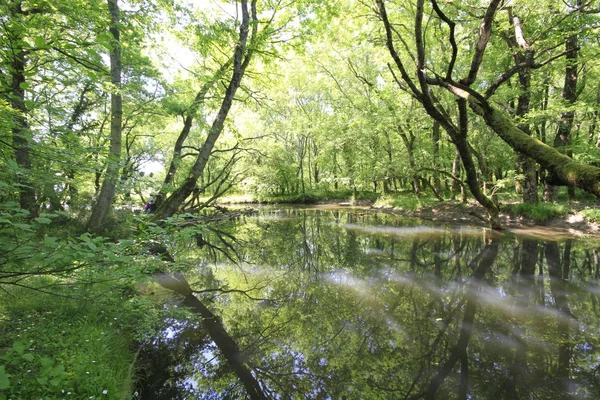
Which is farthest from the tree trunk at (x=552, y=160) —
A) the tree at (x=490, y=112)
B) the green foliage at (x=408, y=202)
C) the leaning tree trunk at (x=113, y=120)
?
the green foliage at (x=408, y=202)

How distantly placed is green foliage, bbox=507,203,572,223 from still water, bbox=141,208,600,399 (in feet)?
15.5

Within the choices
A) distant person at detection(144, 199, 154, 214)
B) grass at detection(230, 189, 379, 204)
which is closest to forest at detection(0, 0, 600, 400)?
distant person at detection(144, 199, 154, 214)

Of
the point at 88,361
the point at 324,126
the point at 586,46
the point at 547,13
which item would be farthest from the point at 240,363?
the point at 324,126

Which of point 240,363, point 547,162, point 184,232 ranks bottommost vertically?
point 240,363

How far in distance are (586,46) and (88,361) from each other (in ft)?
70.8

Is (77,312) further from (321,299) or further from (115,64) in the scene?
(115,64)

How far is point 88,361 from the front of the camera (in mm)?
3041

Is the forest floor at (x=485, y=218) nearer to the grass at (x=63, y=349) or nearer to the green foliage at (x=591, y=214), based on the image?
the green foliage at (x=591, y=214)

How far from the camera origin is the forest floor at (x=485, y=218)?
1162cm

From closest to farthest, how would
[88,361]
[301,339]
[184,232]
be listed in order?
[88,361] < [184,232] < [301,339]

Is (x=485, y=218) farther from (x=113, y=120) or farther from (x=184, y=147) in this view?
(x=113, y=120)

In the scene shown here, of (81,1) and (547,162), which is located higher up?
(81,1)

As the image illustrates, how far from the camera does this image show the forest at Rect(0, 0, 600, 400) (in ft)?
9.66

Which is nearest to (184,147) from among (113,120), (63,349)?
(113,120)
